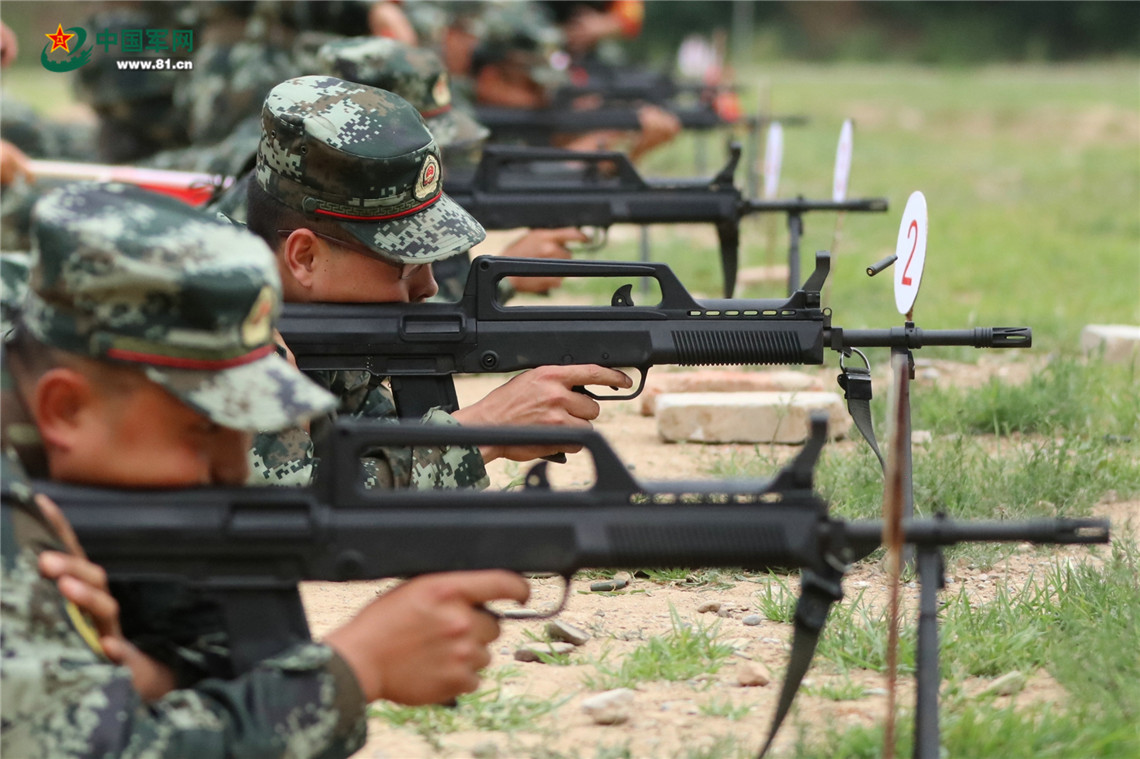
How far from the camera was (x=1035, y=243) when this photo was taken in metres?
10.4

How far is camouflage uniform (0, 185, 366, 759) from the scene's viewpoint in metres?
1.98

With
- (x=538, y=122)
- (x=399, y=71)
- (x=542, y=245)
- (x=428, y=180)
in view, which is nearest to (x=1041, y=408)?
(x=542, y=245)

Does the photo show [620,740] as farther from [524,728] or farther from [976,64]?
[976,64]

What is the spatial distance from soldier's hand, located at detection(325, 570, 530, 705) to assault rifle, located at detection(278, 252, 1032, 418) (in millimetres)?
1426

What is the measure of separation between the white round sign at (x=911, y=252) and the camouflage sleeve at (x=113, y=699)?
2.03 meters

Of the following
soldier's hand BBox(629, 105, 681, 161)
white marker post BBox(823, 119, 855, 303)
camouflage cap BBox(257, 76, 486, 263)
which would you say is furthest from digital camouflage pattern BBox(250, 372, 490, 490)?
soldier's hand BBox(629, 105, 681, 161)

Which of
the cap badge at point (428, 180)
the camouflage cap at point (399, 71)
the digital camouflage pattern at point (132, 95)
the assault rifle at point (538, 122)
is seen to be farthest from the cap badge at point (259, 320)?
the assault rifle at point (538, 122)

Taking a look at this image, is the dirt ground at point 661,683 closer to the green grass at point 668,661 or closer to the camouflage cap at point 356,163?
the green grass at point 668,661

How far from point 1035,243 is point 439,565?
885cm

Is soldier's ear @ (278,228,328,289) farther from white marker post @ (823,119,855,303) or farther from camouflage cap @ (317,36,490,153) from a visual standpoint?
white marker post @ (823,119,855,303)

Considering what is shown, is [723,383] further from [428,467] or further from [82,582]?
[82,582]

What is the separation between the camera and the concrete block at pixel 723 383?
19.8 feet

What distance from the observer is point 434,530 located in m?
2.35

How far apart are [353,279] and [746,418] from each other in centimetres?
224
